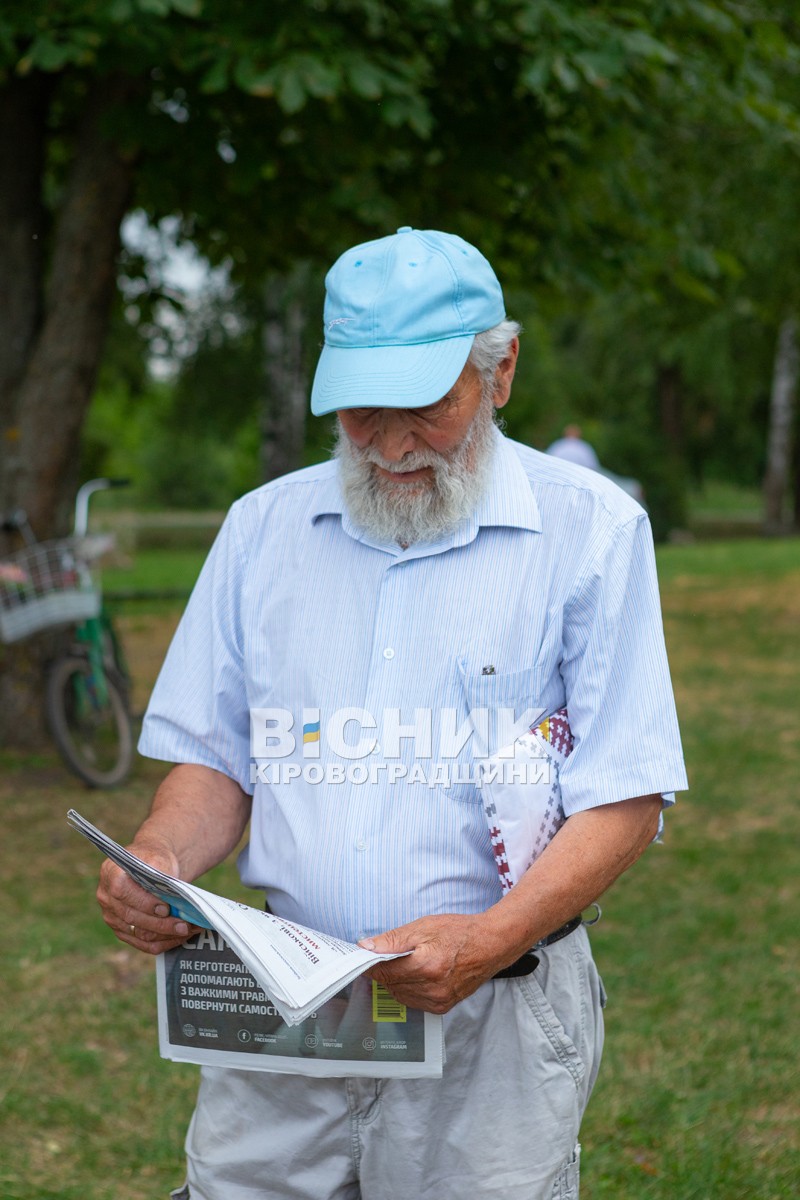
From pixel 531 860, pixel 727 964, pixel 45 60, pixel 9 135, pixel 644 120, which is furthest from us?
pixel 9 135

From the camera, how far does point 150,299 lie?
26.8 ft

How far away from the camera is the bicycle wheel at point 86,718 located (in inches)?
265

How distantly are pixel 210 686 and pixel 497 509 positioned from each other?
1.74 ft

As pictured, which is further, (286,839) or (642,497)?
(642,497)

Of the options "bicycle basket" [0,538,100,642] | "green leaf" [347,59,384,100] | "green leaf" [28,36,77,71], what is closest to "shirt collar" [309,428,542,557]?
"green leaf" [347,59,384,100]

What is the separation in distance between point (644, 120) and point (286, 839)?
5563mm

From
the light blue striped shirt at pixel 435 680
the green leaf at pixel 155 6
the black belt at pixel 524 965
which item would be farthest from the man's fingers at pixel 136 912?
the green leaf at pixel 155 6

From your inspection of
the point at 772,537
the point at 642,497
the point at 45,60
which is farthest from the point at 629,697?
the point at 772,537

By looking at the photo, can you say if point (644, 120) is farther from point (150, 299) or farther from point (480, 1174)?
point (480, 1174)

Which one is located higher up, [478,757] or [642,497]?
[478,757]

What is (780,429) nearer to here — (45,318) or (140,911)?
(45,318)

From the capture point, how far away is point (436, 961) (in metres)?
1.70

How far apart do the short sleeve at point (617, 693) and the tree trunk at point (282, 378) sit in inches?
492

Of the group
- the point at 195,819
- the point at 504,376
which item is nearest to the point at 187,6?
the point at 504,376
